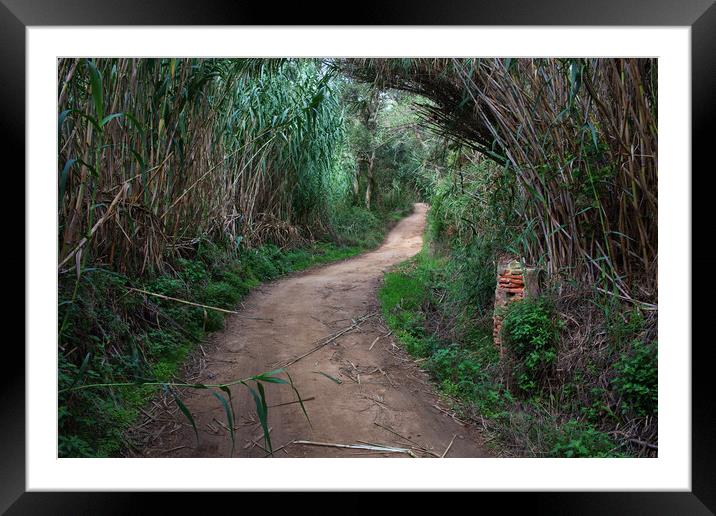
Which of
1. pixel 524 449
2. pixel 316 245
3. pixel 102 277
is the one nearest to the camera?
pixel 524 449

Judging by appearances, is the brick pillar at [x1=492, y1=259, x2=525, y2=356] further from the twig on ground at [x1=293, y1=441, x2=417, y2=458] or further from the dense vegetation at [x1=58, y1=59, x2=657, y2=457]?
the twig on ground at [x1=293, y1=441, x2=417, y2=458]

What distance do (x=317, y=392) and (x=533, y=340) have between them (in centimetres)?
147

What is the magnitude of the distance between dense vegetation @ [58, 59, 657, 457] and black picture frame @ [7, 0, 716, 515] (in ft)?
0.80

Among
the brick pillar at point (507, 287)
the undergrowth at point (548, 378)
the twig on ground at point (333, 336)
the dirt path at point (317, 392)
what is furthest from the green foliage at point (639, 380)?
the twig on ground at point (333, 336)

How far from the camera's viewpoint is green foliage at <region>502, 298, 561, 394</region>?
294 cm

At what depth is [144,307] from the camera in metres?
3.25

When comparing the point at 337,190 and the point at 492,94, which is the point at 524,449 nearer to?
the point at 492,94

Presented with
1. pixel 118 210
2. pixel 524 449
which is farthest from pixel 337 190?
pixel 524 449

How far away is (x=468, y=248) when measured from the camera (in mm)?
4867

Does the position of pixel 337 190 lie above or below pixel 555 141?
above

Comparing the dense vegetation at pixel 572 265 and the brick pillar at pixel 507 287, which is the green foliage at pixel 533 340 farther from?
the brick pillar at pixel 507 287

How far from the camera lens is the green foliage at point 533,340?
2.94 meters
